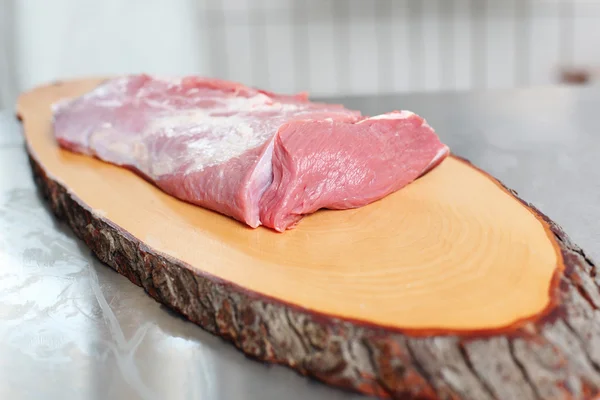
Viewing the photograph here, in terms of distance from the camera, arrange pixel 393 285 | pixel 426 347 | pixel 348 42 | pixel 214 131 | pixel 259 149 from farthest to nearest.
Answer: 1. pixel 348 42
2. pixel 214 131
3. pixel 259 149
4. pixel 393 285
5. pixel 426 347

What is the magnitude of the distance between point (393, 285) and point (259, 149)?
47 centimetres

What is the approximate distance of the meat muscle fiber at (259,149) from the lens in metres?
1.34

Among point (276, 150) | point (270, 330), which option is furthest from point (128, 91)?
point (270, 330)

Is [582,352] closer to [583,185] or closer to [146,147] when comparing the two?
[583,185]

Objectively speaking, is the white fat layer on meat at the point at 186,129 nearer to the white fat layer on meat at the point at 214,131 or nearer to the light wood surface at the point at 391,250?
the white fat layer on meat at the point at 214,131

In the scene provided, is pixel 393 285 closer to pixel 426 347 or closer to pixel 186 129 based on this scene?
pixel 426 347

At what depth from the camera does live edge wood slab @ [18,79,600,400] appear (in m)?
0.90

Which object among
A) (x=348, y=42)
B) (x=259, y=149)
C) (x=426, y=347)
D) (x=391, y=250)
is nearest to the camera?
(x=426, y=347)

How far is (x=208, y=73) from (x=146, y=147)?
3.13 metres

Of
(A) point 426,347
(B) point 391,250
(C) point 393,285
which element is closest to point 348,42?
(B) point 391,250

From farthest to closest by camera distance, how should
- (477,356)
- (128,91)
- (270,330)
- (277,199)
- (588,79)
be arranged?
1. (588,79)
2. (128,91)
3. (277,199)
4. (270,330)
5. (477,356)

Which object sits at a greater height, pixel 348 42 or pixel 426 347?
pixel 348 42

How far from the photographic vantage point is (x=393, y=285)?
1.06 meters

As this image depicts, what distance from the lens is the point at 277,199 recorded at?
1.31 m
